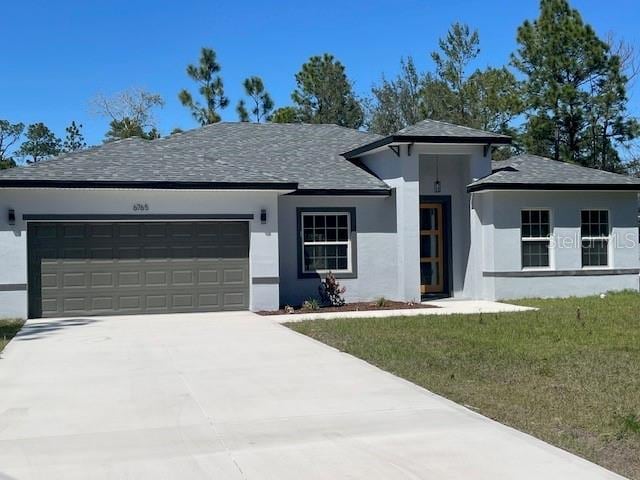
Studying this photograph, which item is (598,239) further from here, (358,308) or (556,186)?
(358,308)

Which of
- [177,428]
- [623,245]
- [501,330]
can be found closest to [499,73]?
[623,245]

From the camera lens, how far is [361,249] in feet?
63.9

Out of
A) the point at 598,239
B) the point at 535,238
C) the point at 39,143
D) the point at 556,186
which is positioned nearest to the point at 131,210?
the point at 535,238

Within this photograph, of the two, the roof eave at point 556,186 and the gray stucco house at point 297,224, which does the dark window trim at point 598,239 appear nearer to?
the gray stucco house at point 297,224

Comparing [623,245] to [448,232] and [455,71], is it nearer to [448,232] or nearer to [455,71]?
[448,232]

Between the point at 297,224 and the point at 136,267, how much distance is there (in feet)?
14.2

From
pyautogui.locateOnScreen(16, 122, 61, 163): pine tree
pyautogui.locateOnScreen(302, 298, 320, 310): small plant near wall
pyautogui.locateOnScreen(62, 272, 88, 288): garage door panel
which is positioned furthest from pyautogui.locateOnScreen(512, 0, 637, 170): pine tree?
pyautogui.locateOnScreen(16, 122, 61, 163): pine tree

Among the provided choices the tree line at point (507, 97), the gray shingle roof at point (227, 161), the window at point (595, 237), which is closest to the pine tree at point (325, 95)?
the tree line at point (507, 97)

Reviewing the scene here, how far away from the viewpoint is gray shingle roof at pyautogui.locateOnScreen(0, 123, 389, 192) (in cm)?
1678

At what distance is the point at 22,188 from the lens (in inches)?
635

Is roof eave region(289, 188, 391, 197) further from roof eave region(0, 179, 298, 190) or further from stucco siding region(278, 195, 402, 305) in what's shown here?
roof eave region(0, 179, 298, 190)

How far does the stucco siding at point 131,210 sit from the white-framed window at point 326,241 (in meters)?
1.64

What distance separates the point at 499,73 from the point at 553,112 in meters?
6.86

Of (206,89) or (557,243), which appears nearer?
(557,243)
